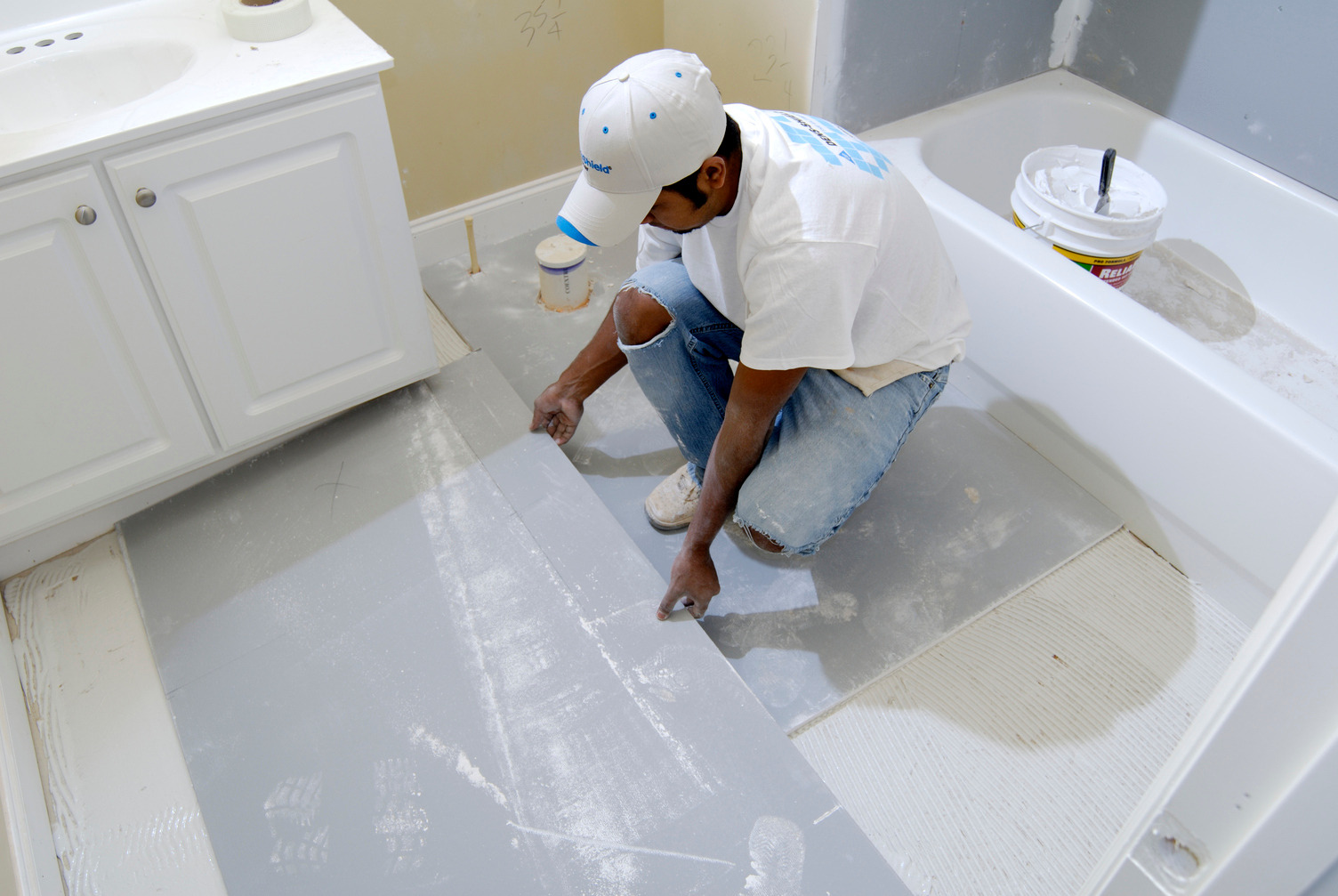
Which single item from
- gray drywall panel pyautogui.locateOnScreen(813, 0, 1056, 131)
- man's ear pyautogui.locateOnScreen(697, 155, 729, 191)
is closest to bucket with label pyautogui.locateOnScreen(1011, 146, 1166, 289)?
gray drywall panel pyautogui.locateOnScreen(813, 0, 1056, 131)

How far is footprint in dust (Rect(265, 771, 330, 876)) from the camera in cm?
116

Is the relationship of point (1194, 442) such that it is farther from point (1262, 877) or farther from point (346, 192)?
point (346, 192)

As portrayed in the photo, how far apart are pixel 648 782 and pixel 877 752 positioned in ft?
1.14

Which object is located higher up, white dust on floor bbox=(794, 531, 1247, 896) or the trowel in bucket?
the trowel in bucket

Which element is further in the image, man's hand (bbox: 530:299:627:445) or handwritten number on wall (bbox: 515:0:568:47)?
handwritten number on wall (bbox: 515:0:568:47)

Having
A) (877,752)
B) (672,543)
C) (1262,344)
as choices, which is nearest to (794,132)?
(672,543)

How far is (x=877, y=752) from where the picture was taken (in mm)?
1313

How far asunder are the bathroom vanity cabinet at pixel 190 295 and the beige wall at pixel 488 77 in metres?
0.57

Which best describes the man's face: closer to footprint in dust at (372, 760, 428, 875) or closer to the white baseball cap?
the white baseball cap

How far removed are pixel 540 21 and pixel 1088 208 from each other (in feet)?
4.09

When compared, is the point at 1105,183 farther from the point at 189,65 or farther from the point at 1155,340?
the point at 189,65

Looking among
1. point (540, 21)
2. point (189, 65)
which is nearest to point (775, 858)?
point (189, 65)

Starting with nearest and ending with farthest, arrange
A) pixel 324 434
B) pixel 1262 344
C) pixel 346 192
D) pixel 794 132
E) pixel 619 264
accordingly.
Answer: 1. pixel 794 132
2. pixel 346 192
3. pixel 324 434
4. pixel 1262 344
5. pixel 619 264

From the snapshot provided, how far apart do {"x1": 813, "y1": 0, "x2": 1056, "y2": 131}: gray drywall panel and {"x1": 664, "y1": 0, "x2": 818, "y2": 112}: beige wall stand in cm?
4
